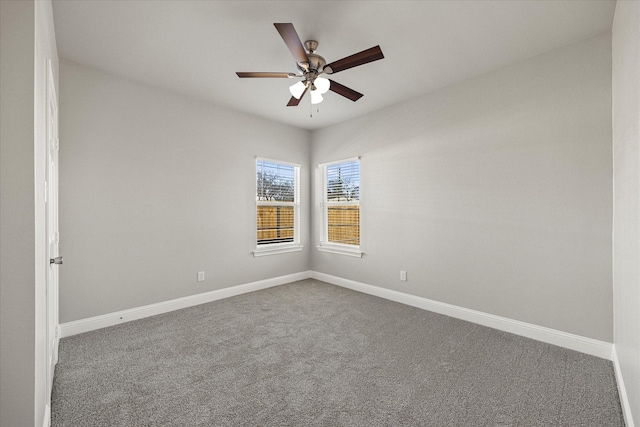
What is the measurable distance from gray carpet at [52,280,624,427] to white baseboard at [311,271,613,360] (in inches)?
3.4

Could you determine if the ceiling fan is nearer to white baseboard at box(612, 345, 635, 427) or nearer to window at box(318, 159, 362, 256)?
window at box(318, 159, 362, 256)

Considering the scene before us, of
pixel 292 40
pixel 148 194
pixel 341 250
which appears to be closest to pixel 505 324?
pixel 341 250

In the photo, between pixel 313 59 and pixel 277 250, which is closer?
pixel 313 59

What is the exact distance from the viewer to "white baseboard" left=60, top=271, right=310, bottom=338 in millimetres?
2906

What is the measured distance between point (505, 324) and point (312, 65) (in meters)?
3.04

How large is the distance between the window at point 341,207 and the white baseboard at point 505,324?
2.38ft

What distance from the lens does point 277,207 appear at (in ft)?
15.9

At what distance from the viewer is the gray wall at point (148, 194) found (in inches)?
115

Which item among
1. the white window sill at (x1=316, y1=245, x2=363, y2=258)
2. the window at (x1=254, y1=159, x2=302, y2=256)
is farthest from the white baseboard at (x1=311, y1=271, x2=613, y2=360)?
the window at (x1=254, y1=159, x2=302, y2=256)

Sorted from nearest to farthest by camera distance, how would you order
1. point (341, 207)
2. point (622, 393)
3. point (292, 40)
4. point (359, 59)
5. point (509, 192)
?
point (622, 393) → point (292, 40) → point (359, 59) → point (509, 192) → point (341, 207)

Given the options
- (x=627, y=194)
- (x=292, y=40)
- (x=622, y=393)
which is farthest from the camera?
(x=292, y=40)

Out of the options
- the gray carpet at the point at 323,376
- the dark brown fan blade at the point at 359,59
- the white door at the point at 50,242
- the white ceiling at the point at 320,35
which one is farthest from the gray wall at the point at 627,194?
the white door at the point at 50,242

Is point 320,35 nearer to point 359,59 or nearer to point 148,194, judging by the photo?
point 359,59

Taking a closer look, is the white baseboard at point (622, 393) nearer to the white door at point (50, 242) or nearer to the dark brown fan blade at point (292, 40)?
the dark brown fan blade at point (292, 40)
